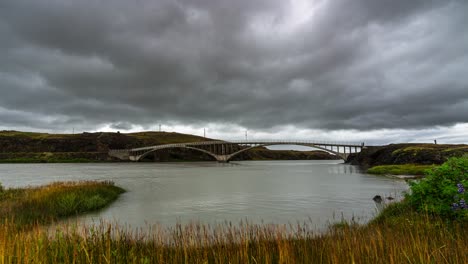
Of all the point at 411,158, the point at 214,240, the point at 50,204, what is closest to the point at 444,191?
the point at 214,240

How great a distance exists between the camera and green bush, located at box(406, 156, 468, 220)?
9811mm

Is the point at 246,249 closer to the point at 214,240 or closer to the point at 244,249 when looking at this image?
the point at 244,249

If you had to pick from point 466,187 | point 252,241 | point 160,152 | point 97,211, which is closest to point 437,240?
point 466,187

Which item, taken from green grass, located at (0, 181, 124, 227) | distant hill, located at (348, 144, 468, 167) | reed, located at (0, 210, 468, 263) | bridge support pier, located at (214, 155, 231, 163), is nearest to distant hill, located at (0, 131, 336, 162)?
bridge support pier, located at (214, 155, 231, 163)

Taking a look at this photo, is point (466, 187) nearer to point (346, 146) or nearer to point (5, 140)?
point (346, 146)

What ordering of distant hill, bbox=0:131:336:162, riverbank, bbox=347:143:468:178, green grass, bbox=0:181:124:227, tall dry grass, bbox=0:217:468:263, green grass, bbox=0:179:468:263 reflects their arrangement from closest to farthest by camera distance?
tall dry grass, bbox=0:217:468:263 < green grass, bbox=0:179:468:263 < green grass, bbox=0:181:124:227 < riverbank, bbox=347:143:468:178 < distant hill, bbox=0:131:336:162

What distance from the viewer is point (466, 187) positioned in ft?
32.0

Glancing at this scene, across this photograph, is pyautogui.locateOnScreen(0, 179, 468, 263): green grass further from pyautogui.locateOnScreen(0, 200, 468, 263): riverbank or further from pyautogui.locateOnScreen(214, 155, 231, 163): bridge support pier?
pyautogui.locateOnScreen(214, 155, 231, 163): bridge support pier

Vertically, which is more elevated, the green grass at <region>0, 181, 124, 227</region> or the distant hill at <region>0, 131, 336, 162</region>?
the distant hill at <region>0, 131, 336, 162</region>

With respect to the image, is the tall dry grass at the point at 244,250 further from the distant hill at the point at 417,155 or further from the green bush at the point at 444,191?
the distant hill at the point at 417,155

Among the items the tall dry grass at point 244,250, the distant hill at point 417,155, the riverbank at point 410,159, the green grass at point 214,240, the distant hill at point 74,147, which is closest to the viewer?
the tall dry grass at point 244,250

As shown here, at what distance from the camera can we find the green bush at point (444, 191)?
32.2ft

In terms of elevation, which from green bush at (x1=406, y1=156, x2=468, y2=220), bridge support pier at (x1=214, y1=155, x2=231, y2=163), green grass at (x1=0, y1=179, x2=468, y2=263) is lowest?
bridge support pier at (x1=214, y1=155, x2=231, y2=163)

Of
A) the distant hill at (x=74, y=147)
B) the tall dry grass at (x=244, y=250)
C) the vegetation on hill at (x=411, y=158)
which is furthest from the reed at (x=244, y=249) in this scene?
the distant hill at (x=74, y=147)
